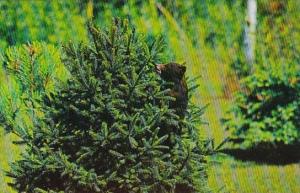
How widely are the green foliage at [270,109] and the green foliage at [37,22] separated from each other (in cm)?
564

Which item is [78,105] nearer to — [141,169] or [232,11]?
[141,169]

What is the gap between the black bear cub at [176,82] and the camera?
16.1 feet

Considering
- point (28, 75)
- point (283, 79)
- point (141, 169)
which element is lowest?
point (141, 169)

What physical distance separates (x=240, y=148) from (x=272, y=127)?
125 centimetres

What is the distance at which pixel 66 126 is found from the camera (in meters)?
4.89

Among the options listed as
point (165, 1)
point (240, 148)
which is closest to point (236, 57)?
point (165, 1)

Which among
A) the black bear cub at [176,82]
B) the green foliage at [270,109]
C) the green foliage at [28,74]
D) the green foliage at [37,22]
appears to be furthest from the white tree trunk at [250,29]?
the black bear cub at [176,82]

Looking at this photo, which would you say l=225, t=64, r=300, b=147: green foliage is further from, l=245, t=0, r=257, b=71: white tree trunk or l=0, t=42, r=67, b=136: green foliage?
Result: l=0, t=42, r=67, b=136: green foliage

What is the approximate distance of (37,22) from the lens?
48.2 ft

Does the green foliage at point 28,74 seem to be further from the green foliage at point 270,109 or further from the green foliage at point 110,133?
the green foliage at point 270,109

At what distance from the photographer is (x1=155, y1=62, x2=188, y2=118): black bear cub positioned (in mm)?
4914

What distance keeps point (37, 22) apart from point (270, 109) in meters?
6.90

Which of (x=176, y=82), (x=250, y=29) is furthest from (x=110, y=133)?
(x=250, y=29)

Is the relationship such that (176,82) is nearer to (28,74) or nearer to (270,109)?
(28,74)
